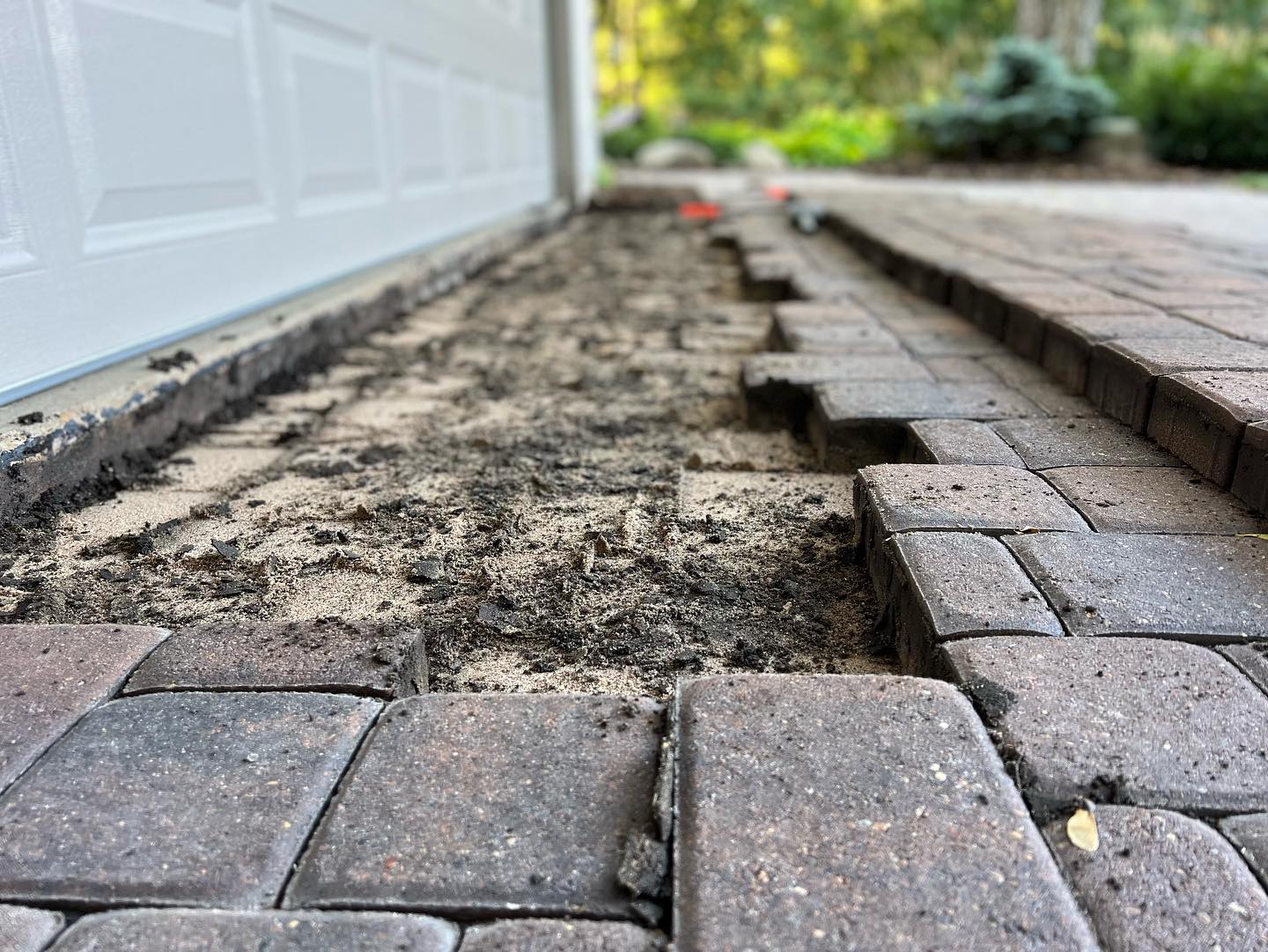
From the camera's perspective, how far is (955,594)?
1253 mm

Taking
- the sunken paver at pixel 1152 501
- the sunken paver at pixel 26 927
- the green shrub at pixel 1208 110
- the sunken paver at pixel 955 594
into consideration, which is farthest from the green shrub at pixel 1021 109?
the sunken paver at pixel 26 927

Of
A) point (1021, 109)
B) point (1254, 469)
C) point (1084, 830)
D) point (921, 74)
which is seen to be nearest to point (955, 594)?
point (1084, 830)

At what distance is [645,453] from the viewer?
2.17 meters

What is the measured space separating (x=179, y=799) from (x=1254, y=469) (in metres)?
1.55

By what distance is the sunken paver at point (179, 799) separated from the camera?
878 mm

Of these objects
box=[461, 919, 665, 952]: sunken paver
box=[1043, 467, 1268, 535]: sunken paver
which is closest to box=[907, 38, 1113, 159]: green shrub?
box=[1043, 467, 1268, 535]: sunken paver

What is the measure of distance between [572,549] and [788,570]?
0.37 m

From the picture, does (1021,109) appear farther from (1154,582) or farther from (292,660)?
(292,660)

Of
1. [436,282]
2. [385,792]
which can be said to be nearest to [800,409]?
[385,792]

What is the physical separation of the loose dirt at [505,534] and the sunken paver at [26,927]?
0.54 metres

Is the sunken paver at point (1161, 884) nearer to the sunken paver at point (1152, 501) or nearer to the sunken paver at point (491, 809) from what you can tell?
the sunken paver at point (491, 809)

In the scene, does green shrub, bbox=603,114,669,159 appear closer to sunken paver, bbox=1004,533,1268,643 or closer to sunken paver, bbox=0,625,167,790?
sunken paver, bbox=1004,533,1268,643

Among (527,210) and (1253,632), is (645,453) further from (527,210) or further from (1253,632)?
(527,210)

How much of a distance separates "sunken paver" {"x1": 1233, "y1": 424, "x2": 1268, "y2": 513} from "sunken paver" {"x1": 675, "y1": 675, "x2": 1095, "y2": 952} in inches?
30.1
